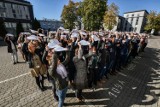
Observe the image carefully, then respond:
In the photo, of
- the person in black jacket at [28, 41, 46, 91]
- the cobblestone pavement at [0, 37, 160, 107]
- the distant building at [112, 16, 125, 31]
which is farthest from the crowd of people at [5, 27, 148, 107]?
the distant building at [112, 16, 125, 31]

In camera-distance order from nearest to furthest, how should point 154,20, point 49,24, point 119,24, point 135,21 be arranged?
point 154,20, point 135,21, point 119,24, point 49,24

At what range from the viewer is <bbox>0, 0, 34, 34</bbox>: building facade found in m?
27.2

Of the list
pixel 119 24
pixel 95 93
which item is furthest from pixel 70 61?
pixel 119 24

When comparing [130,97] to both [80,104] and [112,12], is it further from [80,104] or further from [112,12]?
[112,12]

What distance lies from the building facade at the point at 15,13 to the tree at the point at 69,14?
9428 mm

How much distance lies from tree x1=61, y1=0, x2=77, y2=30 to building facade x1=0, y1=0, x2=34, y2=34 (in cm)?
943

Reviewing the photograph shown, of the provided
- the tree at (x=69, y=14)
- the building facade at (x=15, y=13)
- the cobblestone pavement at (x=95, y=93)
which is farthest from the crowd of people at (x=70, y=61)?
the tree at (x=69, y=14)

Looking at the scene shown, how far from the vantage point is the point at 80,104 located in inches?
159

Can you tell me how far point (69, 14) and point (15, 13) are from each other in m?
14.3

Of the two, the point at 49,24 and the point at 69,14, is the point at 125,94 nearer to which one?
the point at 69,14

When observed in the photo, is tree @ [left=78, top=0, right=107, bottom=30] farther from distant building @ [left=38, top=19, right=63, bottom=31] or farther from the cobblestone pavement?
distant building @ [left=38, top=19, right=63, bottom=31]

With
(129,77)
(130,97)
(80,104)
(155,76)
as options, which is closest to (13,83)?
(80,104)

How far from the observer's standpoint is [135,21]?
53750mm

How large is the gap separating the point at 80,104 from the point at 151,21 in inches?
1489
